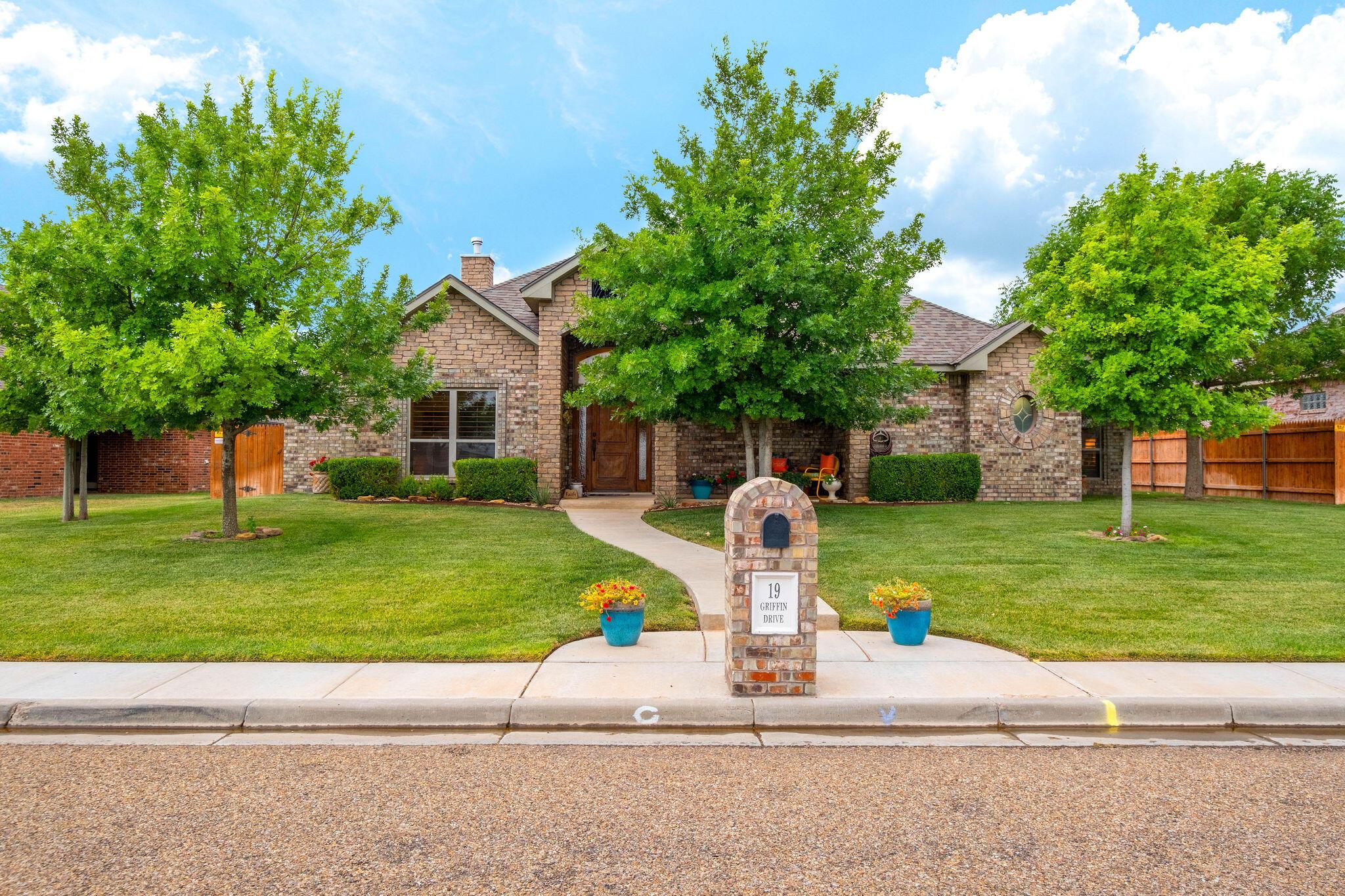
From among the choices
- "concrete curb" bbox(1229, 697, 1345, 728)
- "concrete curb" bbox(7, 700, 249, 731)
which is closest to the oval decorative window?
"concrete curb" bbox(1229, 697, 1345, 728)

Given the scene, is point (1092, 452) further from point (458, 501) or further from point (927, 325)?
point (458, 501)

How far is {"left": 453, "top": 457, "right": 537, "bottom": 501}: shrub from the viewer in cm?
1593

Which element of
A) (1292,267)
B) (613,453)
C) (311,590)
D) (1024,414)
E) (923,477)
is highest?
(1292,267)

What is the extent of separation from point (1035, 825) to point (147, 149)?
506 inches

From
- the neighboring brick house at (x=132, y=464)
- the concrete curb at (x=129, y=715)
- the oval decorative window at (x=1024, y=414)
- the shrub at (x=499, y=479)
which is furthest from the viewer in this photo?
the neighboring brick house at (x=132, y=464)

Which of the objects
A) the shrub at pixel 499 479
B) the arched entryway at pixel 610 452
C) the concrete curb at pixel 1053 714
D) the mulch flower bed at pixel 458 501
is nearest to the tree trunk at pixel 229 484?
the mulch flower bed at pixel 458 501

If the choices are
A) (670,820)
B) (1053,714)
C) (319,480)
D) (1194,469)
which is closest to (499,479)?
(319,480)

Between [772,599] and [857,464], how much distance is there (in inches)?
510

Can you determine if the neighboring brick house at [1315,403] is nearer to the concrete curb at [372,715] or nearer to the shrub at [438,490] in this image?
the shrub at [438,490]

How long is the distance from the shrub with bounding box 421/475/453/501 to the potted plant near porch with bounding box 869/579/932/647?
12017 millimetres

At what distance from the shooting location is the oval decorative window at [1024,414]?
17.6 meters

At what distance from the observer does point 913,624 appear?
6.08 m

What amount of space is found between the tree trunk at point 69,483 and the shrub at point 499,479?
22.8 feet

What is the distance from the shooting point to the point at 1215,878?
113 inches
